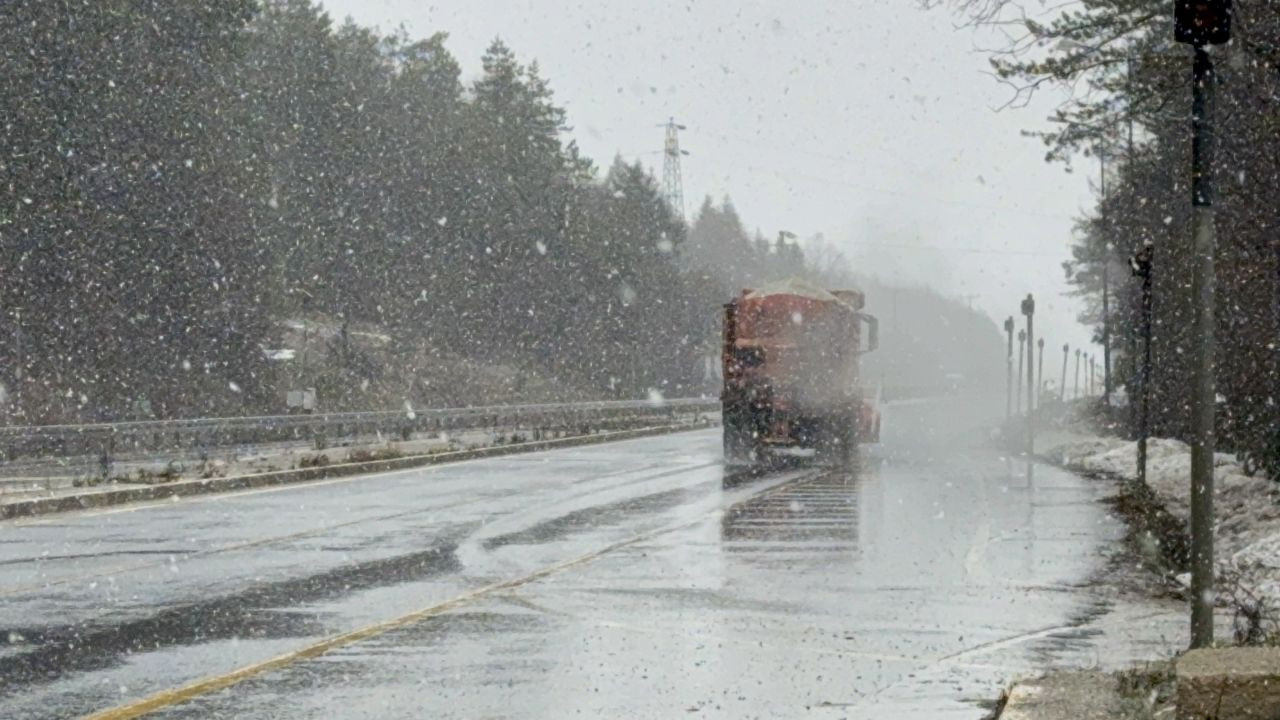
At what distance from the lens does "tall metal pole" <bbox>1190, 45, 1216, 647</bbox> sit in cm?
905

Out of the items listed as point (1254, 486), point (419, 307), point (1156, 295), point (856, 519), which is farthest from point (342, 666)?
point (419, 307)

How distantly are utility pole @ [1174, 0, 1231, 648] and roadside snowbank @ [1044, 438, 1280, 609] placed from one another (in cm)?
164

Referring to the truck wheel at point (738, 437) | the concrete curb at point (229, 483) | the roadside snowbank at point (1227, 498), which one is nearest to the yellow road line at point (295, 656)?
the roadside snowbank at point (1227, 498)

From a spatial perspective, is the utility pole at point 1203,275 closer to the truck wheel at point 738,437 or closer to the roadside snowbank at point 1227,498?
the roadside snowbank at point 1227,498

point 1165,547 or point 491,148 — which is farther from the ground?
point 491,148

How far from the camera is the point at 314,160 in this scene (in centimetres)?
9081

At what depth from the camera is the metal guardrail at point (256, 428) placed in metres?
34.5

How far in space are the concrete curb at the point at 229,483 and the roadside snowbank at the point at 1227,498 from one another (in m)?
13.9

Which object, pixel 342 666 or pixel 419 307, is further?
pixel 419 307

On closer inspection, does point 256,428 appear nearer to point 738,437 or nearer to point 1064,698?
point 738,437

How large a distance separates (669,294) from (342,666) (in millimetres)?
115862

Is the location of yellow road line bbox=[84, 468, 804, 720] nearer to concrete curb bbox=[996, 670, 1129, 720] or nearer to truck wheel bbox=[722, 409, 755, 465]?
concrete curb bbox=[996, 670, 1129, 720]

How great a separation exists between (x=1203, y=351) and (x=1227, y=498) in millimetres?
15897

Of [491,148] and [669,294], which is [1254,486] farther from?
[669,294]
